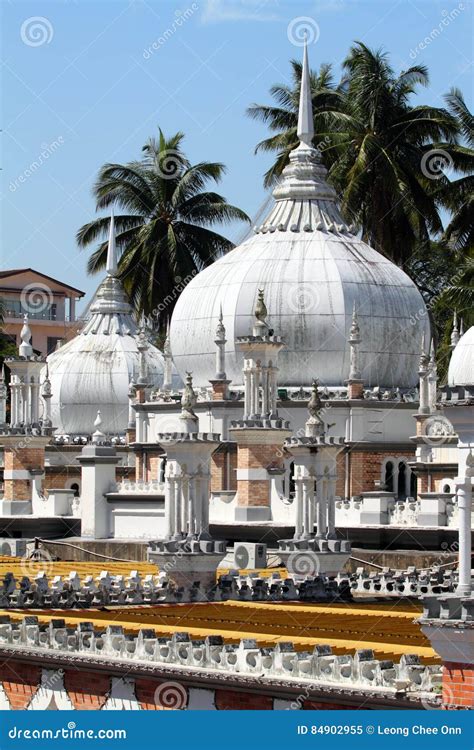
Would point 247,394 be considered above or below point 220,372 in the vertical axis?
below

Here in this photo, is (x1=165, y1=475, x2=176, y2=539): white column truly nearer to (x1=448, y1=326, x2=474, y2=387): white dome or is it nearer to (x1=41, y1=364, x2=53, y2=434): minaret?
(x1=448, y1=326, x2=474, y2=387): white dome

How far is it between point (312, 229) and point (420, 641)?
31622 mm

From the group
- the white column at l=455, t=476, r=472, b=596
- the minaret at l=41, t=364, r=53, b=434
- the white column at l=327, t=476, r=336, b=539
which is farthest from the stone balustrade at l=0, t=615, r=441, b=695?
the minaret at l=41, t=364, r=53, b=434

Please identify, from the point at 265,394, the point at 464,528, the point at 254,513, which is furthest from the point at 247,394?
the point at 464,528

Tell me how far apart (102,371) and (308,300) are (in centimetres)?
1822

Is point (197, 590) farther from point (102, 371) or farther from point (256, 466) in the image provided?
point (102, 371)

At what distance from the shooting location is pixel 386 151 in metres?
66.9

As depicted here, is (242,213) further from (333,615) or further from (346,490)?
(333,615)

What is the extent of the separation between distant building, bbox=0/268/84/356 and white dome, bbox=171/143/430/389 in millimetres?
53626

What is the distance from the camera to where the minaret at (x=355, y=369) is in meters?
53.9

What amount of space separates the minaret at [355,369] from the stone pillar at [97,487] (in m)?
6.63

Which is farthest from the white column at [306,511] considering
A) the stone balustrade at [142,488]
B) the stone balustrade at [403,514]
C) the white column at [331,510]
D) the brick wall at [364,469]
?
the brick wall at [364,469]

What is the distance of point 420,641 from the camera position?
2712 cm

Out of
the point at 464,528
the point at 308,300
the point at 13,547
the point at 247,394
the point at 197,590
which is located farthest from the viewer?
the point at 308,300
